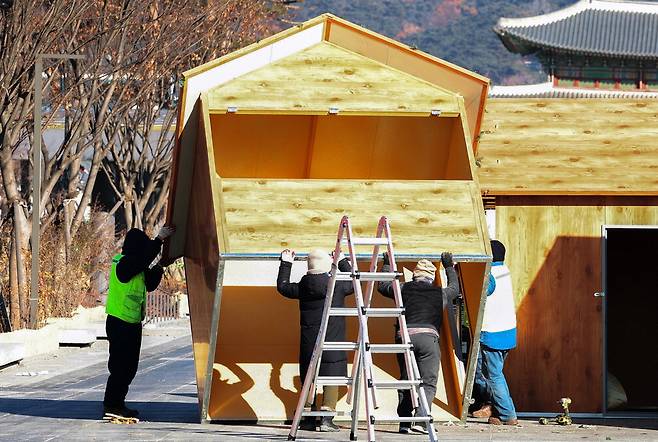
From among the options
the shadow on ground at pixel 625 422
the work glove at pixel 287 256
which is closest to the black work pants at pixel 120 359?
the work glove at pixel 287 256

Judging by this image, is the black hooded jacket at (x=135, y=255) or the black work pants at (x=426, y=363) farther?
the black hooded jacket at (x=135, y=255)

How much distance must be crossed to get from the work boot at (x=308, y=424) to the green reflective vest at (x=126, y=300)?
1829 millimetres

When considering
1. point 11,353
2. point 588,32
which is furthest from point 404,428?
point 588,32

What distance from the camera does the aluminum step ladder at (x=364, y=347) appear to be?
1119cm

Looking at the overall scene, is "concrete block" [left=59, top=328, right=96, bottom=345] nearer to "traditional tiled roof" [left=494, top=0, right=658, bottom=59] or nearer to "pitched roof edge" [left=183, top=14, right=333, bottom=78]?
"pitched roof edge" [left=183, top=14, right=333, bottom=78]

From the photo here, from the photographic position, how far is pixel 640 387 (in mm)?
16594

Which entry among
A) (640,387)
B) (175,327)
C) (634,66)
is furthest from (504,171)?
(634,66)

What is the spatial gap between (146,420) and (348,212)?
281cm

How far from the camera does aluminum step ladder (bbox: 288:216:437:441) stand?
1119cm

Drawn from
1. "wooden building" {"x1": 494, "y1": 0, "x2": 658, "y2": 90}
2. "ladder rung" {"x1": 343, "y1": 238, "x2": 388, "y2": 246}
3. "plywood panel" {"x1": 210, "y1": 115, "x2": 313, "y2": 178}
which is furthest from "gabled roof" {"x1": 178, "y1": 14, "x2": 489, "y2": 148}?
"wooden building" {"x1": 494, "y1": 0, "x2": 658, "y2": 90}

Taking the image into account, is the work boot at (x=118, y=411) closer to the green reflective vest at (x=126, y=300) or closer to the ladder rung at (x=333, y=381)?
the green reflective vest at (x=126, y=300)

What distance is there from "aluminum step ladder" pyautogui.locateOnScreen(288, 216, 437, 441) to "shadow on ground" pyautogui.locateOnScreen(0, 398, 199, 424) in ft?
6.47

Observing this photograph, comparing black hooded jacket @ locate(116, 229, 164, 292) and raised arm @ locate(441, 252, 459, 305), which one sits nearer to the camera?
raised arm @ locate(441, 252, 459, 305)

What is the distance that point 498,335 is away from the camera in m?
13.4
